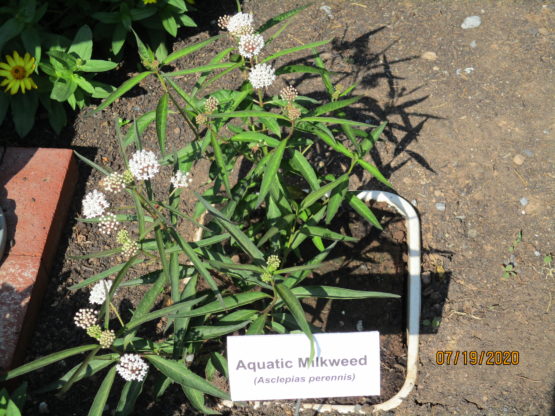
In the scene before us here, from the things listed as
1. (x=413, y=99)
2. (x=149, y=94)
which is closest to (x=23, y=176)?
(x=149, y=94)

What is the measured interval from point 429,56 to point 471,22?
0.46 m

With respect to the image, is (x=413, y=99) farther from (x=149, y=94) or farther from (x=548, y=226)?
(x=149, y=94)

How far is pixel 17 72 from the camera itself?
134 inches

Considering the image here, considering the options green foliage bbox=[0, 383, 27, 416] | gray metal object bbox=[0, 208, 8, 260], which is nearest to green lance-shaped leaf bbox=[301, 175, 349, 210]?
green foliage bbox=[0, 383, 27, 416]

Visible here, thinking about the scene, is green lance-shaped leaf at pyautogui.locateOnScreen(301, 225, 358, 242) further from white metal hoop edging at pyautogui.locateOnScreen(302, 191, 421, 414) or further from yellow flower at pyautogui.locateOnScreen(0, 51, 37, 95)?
yellow flower at pyautogui.locateOnScreen(0, 51, 37, 95)

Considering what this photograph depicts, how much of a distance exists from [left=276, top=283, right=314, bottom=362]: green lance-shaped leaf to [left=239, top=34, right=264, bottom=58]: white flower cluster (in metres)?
0.91

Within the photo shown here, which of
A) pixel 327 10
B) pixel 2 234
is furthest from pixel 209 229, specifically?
pixel 327 10

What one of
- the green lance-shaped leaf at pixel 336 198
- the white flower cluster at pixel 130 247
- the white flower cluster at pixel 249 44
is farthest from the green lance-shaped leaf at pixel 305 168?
the white flower cluster at pixel 130 247

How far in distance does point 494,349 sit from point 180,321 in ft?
5.80

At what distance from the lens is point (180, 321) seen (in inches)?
86.7

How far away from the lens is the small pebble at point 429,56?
3.96m

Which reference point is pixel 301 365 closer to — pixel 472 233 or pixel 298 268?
pixel 298 268
